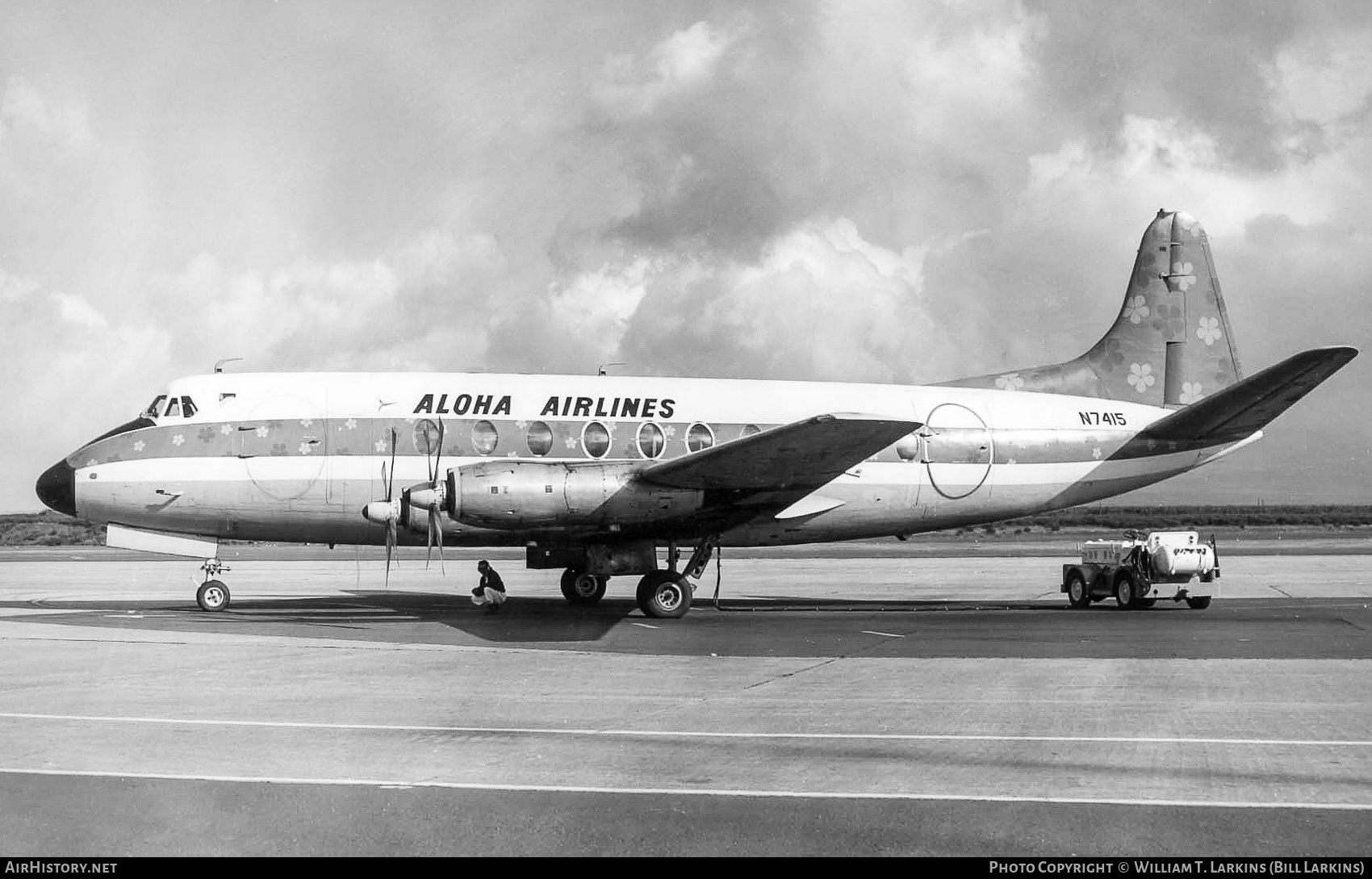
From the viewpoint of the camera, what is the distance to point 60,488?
22.5 metres

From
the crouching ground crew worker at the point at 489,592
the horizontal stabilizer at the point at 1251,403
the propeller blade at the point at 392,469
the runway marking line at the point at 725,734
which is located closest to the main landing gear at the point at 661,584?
the crouching ground crew worker at the point at 489,592

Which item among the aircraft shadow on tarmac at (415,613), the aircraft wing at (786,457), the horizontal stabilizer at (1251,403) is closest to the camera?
the aircraft wing at (786,457)

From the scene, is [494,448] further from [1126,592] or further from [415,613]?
[1126,592]

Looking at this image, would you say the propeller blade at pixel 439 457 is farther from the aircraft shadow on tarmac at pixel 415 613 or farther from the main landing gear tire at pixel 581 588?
the main landing gear tire at pixel 581 588

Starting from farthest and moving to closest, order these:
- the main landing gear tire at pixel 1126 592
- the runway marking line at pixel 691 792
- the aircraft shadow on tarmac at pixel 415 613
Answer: the main landing gear tire at pixel 1126 592, the aircraft shadow on tarmac at pixel 415 613, the runway marking line at pixel 691 792

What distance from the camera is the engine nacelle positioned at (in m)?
20.0

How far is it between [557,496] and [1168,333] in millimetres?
16292

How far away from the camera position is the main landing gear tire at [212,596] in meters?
23.0

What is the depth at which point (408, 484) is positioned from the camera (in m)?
22.8

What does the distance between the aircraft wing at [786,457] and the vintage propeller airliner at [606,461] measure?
0.18 ft

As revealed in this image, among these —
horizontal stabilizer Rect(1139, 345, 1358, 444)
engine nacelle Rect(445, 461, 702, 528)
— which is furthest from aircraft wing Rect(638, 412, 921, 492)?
horizontal stabilizer Rect(1139, 345, 1358, 444)

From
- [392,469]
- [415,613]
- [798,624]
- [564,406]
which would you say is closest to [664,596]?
[798,624]
